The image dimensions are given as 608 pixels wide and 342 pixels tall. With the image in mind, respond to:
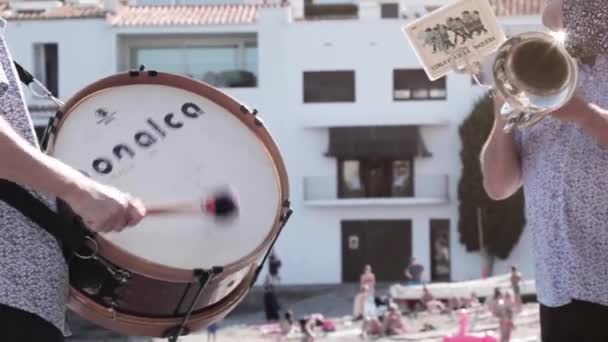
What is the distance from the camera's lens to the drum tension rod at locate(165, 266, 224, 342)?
246 cm

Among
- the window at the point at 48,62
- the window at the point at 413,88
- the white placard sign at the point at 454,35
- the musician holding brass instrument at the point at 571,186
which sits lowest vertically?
the window at the point at 413,88

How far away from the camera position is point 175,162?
8.46 feet

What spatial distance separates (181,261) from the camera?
247 cm

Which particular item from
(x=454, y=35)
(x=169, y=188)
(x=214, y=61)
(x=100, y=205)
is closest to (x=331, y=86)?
(x=214, y=61)

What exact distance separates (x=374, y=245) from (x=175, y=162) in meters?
27.2

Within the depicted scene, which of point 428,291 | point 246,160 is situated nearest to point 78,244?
point 246,160

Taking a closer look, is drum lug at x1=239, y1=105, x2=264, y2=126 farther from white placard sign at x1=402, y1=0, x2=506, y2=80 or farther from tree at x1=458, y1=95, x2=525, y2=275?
tree at x1=458, y1=95, x2=525, y2=275

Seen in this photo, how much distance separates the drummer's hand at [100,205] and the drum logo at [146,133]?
43 cm

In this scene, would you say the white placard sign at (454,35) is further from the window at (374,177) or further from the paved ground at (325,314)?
the window at (374,177)

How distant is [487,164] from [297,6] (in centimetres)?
2950

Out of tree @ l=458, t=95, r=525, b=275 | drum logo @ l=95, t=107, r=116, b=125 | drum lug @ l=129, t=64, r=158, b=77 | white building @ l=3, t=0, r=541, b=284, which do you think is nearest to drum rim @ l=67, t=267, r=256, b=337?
drum logo @ l=95, t=107, r=116, b=125

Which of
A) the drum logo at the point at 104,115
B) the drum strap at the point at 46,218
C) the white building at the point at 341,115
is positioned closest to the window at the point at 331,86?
the white building at the point at 341,115

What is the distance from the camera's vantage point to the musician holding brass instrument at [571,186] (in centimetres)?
263

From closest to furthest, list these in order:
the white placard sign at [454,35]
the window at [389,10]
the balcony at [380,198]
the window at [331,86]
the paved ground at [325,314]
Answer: the white placard sign at [454,35]
the paved ground at [325,314]
the balcony at [380,198]
the window at [331,86]
the window at [389,10]
